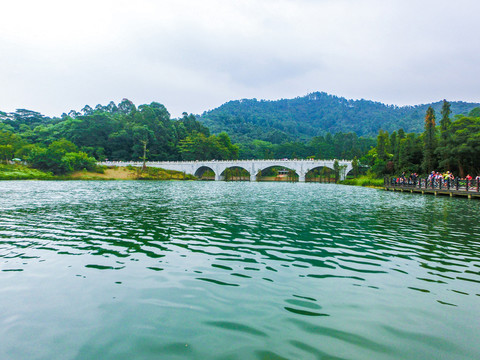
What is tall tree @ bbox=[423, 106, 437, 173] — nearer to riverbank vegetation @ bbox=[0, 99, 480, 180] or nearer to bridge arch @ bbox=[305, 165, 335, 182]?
riverbank vegetation @ bbox=[0, 99, 480, 180]

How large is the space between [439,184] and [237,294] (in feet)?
118

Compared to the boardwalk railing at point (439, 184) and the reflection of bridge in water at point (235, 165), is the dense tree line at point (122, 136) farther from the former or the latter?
the boardwalk railing at point (439, 184)

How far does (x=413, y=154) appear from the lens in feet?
174

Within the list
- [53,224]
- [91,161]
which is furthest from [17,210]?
[91,161]

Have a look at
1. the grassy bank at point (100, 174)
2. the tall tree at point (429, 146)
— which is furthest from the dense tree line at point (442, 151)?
the grassy bank at point (100, 174)

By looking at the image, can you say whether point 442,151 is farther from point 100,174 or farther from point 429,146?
point 100,174

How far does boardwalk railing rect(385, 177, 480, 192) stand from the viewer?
30.8m

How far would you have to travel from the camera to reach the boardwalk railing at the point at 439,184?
30.8m

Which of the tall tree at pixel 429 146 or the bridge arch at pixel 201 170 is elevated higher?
the tall tree at pixel 429 146

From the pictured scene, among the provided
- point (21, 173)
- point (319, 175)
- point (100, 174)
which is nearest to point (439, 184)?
point (319, 175)

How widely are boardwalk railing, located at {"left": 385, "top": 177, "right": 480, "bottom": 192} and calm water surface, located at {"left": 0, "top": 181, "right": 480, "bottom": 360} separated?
21954 mm

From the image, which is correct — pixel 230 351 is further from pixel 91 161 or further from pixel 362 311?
pixel 91 161

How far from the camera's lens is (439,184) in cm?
3538

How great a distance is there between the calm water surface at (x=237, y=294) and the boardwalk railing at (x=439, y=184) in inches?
864
